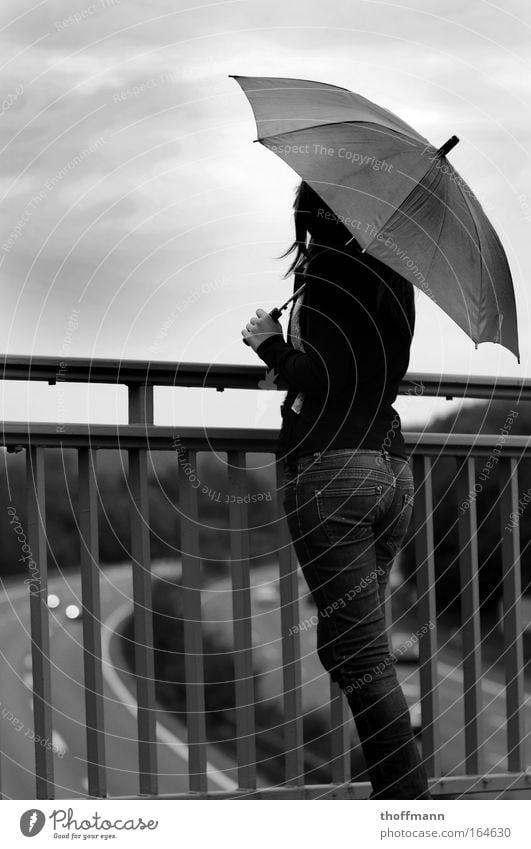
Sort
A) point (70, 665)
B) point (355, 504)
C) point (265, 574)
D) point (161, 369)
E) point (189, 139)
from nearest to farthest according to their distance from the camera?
1. point (355, 504)
2. point (161, 369)
3. point (189, 139)
4. point (265, 574)
5. point (70, 665)

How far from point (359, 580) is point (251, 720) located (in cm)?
60

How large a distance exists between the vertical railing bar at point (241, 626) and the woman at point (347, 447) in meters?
0.25

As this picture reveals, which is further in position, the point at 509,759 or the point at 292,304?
the point at 509,759

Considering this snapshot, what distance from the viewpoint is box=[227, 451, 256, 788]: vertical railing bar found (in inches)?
106

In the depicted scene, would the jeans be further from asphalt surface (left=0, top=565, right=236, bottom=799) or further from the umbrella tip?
asphalt surface (left=0, top=565, right=236, bottom=799)

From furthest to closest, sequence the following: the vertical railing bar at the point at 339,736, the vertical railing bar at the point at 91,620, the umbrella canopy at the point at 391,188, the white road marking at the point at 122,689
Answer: the white road marking at the point at 122,689 → the vertical railing bar at the point at 339,736 → the vertical railing bar at the point at 91,620 → the umbrella canopy at the point at 391,188

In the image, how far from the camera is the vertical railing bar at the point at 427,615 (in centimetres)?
300

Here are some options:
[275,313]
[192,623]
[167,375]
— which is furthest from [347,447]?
[192,623]

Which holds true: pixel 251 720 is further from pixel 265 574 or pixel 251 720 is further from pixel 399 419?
pixel 265 574

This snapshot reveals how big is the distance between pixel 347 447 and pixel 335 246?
524mm

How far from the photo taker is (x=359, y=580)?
2.42 metres

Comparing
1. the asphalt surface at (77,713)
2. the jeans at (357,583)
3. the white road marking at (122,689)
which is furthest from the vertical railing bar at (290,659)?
the white road marking at (122,689)

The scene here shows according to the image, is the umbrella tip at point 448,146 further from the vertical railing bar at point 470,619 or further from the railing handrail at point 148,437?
the vertical railing bar at point 470,619
